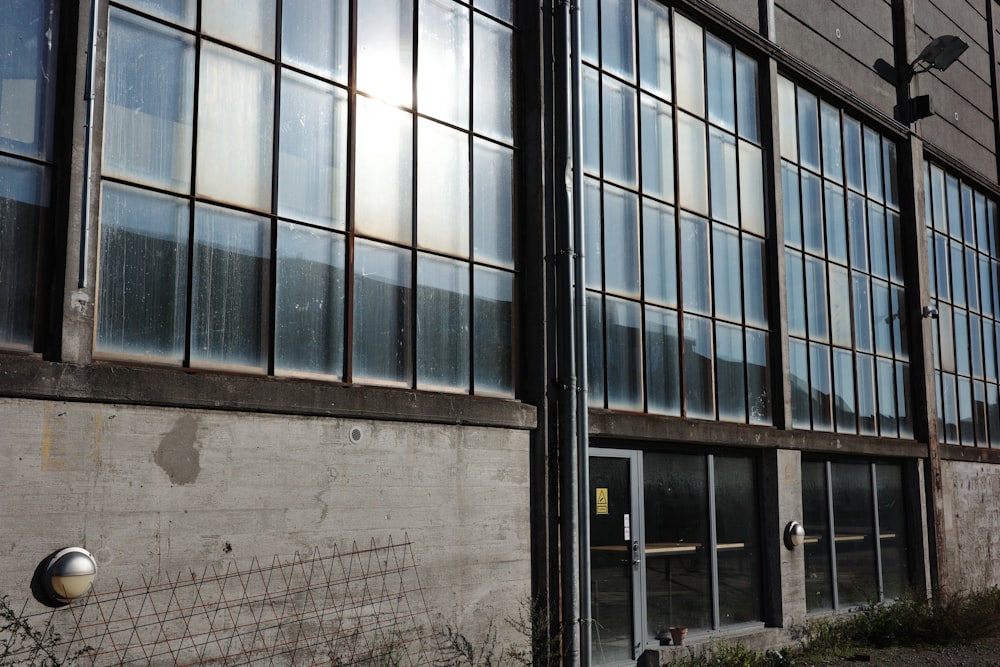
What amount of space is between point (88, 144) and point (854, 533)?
461 inches

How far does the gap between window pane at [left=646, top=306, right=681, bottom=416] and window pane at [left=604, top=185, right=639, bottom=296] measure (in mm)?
488

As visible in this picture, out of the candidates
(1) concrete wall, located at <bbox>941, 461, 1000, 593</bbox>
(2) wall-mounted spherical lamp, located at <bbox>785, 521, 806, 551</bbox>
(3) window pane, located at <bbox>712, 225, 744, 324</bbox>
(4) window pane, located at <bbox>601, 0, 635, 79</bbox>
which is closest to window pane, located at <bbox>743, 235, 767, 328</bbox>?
(3) window pane, located at <bbox>712, 225, 744, 324</bbox>

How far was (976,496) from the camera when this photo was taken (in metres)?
17.6

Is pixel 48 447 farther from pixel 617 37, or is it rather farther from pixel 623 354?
pixel 617 37

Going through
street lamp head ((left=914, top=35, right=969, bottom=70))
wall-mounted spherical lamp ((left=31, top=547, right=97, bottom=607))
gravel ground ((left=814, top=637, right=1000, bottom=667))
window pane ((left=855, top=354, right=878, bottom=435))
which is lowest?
gravel ground ((left=814, top=637, right=1000, bottom=667))

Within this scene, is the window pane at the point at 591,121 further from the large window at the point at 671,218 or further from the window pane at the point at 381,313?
the window pane at the point at 381,313

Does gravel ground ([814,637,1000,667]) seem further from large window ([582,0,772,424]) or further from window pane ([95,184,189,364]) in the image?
window pane ([95,184,189,364])

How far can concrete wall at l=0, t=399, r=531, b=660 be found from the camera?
632 cm

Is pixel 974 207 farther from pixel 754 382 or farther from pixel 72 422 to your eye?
pixel 72 422

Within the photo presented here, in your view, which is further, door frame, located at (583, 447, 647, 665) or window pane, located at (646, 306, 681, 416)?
window pane, located at (646, 306, 681, 416)

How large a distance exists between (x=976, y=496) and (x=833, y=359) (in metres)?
5.07

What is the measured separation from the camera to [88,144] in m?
6.78

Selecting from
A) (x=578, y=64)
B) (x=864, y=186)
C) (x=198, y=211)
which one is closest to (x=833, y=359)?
(x=864, y=186)

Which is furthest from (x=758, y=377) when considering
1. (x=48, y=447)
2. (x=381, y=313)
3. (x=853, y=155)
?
(x=48, y=447)
